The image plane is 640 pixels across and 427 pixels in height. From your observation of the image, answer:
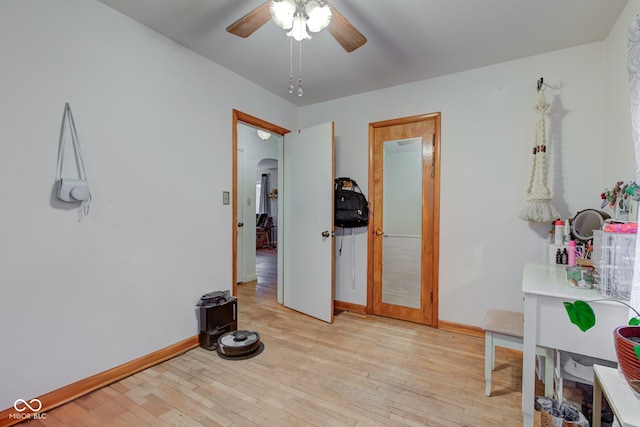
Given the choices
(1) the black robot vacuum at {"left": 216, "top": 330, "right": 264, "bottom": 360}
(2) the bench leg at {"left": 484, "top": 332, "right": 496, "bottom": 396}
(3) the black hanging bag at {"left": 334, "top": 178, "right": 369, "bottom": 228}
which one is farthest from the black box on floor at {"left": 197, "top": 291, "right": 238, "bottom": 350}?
(2) the bench leg at {"left": 484, "top": 332, "right": 496, "bottom": 396}

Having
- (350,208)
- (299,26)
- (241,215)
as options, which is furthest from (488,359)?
(241,215)

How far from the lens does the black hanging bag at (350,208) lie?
10.0 ft

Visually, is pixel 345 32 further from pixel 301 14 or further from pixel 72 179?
pixel 72 179

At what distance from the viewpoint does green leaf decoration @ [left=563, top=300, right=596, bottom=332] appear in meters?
1.01

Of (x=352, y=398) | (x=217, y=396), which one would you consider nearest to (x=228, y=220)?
(x=217, y=396)

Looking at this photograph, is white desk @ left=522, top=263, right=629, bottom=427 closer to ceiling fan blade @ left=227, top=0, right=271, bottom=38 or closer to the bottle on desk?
the bottle on desk

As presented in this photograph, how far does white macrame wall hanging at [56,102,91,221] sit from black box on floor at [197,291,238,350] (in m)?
1.12

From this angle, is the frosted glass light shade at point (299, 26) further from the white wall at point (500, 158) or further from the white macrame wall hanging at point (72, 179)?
the white wall at point (500, 158)

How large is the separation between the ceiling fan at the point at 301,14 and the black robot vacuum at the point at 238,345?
2184 millimetres

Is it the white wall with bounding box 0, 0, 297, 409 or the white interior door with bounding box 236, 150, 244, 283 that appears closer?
the white wall with bounding box 0, 0, 297, 409

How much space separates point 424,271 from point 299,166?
175 centimetres

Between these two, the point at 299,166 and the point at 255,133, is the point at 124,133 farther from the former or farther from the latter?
the point at 255,133

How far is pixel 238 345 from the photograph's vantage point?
88.7 inches

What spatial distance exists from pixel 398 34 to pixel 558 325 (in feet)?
6.68
